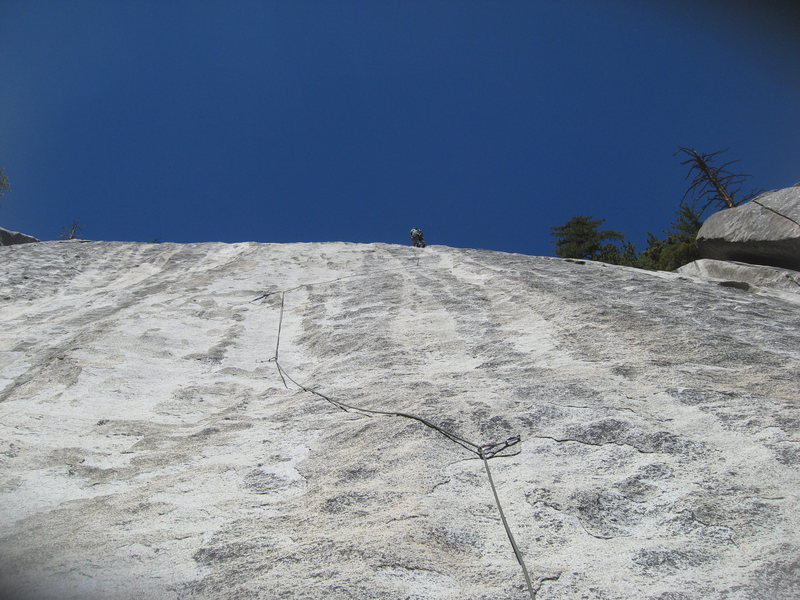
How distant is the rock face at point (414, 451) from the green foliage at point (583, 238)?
15271 mm

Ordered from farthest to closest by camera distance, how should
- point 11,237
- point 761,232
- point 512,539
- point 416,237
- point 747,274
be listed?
point 416,237 → point 11,237 → point 761,232 → point 747,274 → point 512,539

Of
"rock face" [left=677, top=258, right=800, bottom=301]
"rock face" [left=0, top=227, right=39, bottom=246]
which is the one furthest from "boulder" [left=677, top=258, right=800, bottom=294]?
"rock face" [left=0, top=227, right=39, bottom=246]

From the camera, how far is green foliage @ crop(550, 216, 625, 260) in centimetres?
2006

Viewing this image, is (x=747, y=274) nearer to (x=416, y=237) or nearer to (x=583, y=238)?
(x=416, y=237)

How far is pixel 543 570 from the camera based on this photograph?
1651 mm

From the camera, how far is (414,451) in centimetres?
246

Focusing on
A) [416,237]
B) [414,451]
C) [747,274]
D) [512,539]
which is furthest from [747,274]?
[416,237]

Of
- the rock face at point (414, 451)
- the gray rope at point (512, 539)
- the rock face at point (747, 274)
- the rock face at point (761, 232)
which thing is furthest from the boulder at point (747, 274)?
the gray rope at point (512, 539)

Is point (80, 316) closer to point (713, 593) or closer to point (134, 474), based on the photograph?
point (134, 474)

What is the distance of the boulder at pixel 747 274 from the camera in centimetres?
582

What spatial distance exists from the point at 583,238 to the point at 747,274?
14394 mm

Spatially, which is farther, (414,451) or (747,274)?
(747,274)

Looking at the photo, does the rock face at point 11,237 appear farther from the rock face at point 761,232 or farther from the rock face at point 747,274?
the rock face at point 761,232

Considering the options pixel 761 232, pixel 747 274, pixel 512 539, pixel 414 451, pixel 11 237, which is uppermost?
pixel 11 237
